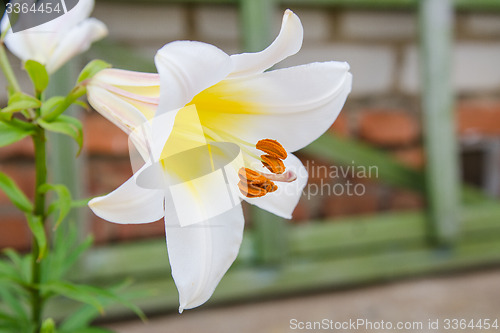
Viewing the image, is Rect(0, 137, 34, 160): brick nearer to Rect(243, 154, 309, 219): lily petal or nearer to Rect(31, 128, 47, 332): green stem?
Rect(31, 128, 47, 332): green stem

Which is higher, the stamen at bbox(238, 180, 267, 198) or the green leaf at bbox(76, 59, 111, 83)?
the green leaf at bbox(76, 59, 111, 83)

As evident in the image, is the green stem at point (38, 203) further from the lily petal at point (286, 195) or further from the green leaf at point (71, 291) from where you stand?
the lily petal at point (286, 195)

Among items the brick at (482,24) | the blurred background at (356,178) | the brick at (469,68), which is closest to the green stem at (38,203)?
the blurred background at (356,178)

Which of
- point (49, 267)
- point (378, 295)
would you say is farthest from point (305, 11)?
point (49, 267)

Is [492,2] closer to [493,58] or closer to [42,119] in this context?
[493,58]

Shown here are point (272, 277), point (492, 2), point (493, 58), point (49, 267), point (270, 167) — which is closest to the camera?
point (270, 167)

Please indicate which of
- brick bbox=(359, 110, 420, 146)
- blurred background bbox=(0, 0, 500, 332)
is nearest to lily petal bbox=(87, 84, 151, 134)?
blurred background bbox=(0, 0, 500, 332)

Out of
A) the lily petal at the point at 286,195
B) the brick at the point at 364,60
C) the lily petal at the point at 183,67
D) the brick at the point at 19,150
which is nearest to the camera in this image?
the lily petal at the point at 183,67
